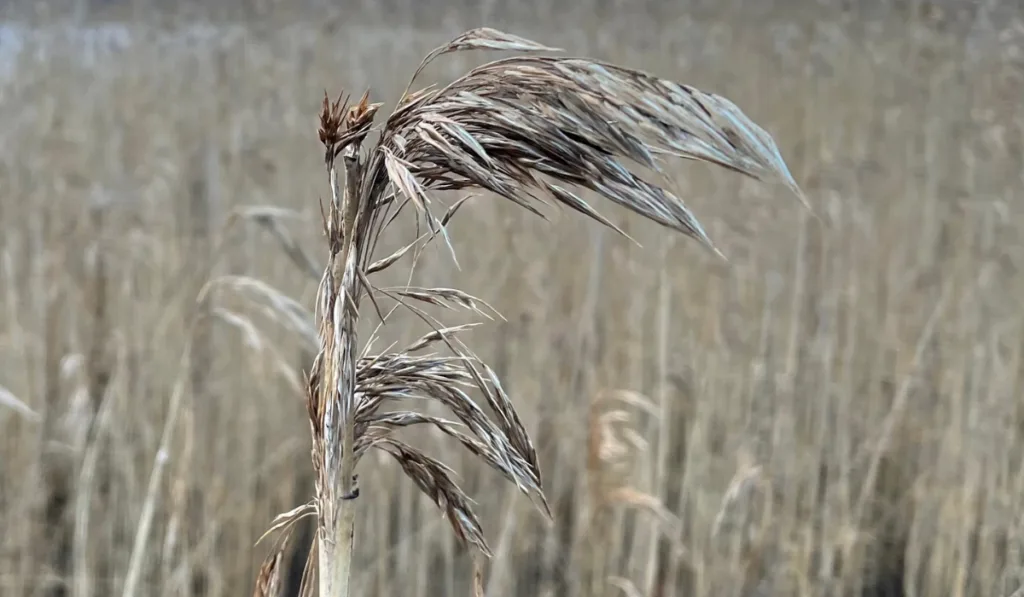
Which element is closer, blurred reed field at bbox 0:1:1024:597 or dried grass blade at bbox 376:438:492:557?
dried grass blade at bbox 376:438:492:557

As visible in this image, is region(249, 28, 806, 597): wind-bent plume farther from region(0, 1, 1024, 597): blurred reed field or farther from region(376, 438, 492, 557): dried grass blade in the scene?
region(0, 1, 1024, 597): blurred reed field

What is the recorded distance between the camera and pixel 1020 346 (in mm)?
995

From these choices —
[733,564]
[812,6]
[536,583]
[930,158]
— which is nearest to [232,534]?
[536,583]

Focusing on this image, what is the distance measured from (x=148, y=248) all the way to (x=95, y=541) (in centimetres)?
44

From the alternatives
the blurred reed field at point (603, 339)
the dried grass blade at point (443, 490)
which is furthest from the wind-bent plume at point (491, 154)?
the blurred reed field at point (603, 339)

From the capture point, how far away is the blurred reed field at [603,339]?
822mm

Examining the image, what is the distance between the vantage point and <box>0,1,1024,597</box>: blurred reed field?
0.82 metres

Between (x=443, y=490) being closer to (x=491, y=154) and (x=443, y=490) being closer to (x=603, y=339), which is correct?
(x=491, y=154)

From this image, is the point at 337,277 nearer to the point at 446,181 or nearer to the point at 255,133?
the point at 446,181

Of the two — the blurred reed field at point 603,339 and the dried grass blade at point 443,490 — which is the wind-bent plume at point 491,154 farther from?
the blurred reed field at point 603,339

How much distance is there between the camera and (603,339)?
3.31 ft

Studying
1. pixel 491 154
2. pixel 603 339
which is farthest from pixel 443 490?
pixel 603 339

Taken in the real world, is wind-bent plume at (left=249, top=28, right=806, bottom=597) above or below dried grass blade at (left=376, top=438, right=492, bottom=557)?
above

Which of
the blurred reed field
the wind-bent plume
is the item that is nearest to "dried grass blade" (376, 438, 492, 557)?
the wind-bent plume
